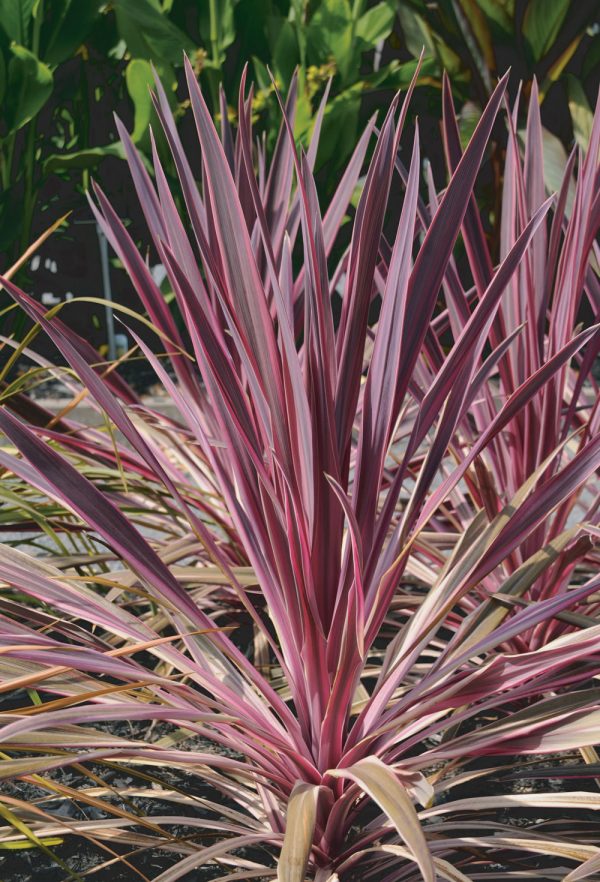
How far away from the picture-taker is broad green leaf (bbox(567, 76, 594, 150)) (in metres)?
2.22

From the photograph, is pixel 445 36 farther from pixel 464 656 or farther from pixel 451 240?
pixel 464 656

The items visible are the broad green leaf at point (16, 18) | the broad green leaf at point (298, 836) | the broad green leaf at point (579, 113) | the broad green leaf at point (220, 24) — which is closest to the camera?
the broad green leaf at point (298, 836)

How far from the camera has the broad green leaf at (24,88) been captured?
7.56 ft

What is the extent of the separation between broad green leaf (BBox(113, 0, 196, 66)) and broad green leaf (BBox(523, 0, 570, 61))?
3.26 feet

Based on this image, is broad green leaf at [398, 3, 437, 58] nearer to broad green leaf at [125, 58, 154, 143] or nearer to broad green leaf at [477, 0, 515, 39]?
broad green leaf at [477, 0, 515, 39]

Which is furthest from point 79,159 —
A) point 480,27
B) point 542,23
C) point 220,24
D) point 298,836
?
point 298,836

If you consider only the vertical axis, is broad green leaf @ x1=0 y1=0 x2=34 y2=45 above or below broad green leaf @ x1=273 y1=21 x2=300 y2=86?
below

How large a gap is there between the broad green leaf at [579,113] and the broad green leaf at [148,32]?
113 centimetres

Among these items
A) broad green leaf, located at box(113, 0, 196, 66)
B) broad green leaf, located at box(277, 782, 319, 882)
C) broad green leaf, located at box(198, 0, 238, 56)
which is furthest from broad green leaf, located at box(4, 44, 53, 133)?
broad green leaf, located at box(277, 782, 319, 882)

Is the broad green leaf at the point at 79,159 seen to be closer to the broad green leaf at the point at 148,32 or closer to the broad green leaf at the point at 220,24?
the broad green leaf at the point at 148,32

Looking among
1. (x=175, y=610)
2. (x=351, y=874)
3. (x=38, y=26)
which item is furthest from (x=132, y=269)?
(x=38, y=26)

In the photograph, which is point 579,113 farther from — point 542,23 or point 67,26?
point 67,26

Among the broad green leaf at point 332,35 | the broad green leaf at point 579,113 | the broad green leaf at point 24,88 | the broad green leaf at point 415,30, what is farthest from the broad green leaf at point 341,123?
the broad green leaf at point 24,88

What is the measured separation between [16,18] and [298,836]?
243 centimetres
